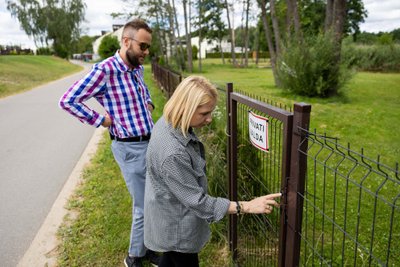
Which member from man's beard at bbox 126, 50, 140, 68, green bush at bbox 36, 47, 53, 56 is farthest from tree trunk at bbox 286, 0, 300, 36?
green bush at bbox 36, 47, 53, 56

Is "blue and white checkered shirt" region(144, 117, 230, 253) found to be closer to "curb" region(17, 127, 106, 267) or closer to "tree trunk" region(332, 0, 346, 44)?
"curb" region(17, 127, 106, 267)

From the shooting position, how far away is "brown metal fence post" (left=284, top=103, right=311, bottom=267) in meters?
1.59

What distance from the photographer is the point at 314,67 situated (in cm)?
1134

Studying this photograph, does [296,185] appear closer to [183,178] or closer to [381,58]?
[183,178]

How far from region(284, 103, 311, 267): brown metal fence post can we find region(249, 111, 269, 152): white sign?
0.25 meters

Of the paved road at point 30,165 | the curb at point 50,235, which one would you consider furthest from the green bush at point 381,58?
the curb at point 50,235


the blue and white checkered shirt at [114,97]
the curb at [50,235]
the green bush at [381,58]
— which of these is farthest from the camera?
the green bush at [381,58]

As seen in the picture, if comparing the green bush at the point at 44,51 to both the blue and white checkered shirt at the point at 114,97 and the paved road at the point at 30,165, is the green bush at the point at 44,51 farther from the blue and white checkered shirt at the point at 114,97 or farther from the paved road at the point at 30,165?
the blue and white checkered shirt at the point at 114,97

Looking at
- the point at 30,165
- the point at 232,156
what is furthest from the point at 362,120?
the point at 30,165

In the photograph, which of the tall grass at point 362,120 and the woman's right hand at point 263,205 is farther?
the tall grass at point 362,120

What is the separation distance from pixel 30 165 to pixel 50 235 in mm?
2553

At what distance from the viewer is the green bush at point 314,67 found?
36.6 ft

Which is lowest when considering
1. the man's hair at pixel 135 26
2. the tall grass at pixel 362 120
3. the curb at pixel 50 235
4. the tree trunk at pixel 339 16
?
the tall grass at pixel 362 120

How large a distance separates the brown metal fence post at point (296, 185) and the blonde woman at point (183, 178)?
0.34 ft
